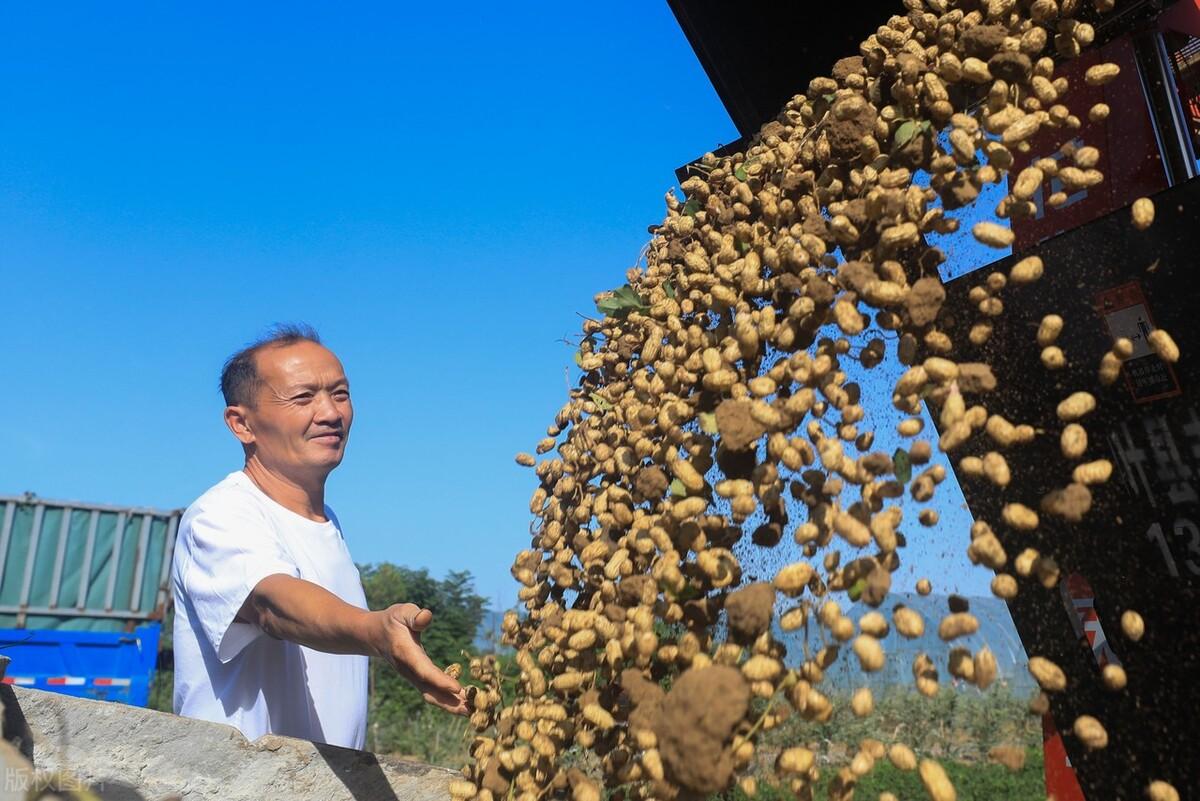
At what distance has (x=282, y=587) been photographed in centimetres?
212

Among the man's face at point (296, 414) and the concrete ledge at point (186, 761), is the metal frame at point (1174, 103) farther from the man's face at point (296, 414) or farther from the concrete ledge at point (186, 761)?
the man's face at point (296, 414)

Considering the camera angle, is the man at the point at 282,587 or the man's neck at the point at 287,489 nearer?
the man at the point at 282,587

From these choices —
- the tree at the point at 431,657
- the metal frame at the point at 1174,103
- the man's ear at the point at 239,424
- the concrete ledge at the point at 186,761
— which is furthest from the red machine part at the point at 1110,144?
the tree at the point at 431,657

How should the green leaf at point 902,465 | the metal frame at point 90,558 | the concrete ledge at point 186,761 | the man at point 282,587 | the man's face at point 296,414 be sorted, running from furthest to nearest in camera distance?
the metal frame at point 90,558 < the man's face at point 296,414 < the man at point 282,587 < the concrete ledge at point 186,761 < the green leaf at point 902,465

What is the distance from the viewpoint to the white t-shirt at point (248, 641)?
228 cm

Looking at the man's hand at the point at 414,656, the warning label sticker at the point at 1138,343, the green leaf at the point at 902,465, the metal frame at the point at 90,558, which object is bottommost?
the man's hand at the point at 414,656

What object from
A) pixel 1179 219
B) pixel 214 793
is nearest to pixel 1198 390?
pixel 1179 219

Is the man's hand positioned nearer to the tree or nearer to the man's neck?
the man's neck

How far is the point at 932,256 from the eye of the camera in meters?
1.46

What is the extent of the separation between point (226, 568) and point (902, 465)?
1.69 metres

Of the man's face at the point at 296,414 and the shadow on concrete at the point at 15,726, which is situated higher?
the man's face at the point at 296,414

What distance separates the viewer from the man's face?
2854 millimetres

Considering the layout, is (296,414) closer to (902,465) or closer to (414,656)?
(414,656)

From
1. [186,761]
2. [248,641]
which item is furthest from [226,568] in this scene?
[186,761]
